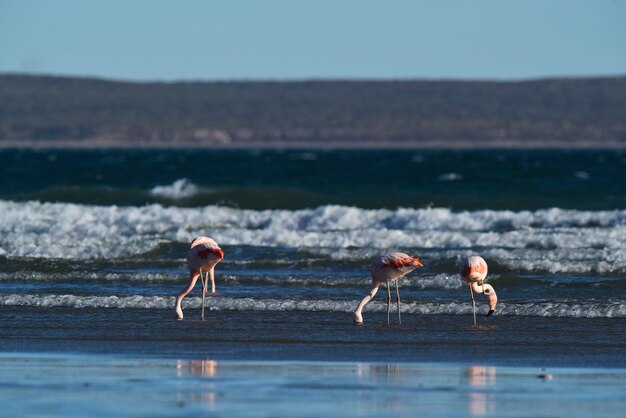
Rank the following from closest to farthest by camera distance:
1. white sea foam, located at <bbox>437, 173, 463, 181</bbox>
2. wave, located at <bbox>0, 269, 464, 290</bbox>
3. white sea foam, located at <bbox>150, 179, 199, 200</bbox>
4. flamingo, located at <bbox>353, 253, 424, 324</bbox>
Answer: flamingo, located at <bbox>353, 253, 424, 324</bbox>, wave, located at <bbox>0, 269, 464, 290</bbox>, white sea foam, located at <bbox>150, 179, 199, 200</bbox>, white sea foam, located at <bbox>437, 173, 463, 181</bbox>

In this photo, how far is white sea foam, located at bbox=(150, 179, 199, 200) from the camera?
35781 mm

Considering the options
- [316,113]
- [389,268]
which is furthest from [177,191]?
[316,113]

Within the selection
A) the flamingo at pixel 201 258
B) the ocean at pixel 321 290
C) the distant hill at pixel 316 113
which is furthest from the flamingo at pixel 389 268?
the distant hill at pixel 316 113

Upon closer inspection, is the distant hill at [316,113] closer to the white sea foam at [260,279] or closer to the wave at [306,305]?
the white sea foam at [260,279]

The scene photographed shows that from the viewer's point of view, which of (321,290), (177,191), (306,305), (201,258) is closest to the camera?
(201,258)

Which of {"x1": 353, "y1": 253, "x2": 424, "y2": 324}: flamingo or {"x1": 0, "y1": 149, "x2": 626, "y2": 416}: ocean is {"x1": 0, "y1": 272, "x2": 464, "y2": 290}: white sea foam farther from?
{"x1": 353, "y1": 253, "x2": 424, "y2": 324}: flamingo

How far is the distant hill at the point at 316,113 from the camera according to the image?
113m

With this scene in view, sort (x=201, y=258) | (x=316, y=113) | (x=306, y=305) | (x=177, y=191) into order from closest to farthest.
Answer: (x=201, y=258) → (x=306, y=305) → (x=177, y=191) → (x=316, y=113)

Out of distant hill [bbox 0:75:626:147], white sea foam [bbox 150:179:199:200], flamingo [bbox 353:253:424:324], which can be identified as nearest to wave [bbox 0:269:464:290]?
Result: flamingo [bbox 353:253:424:324]

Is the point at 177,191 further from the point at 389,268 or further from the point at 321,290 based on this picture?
the point at 389,268

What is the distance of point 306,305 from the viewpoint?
1584cm

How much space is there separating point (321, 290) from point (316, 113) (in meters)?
101

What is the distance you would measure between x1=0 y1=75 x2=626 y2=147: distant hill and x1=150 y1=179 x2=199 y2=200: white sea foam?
249 ft

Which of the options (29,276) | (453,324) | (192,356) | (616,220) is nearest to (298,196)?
(616,220)
